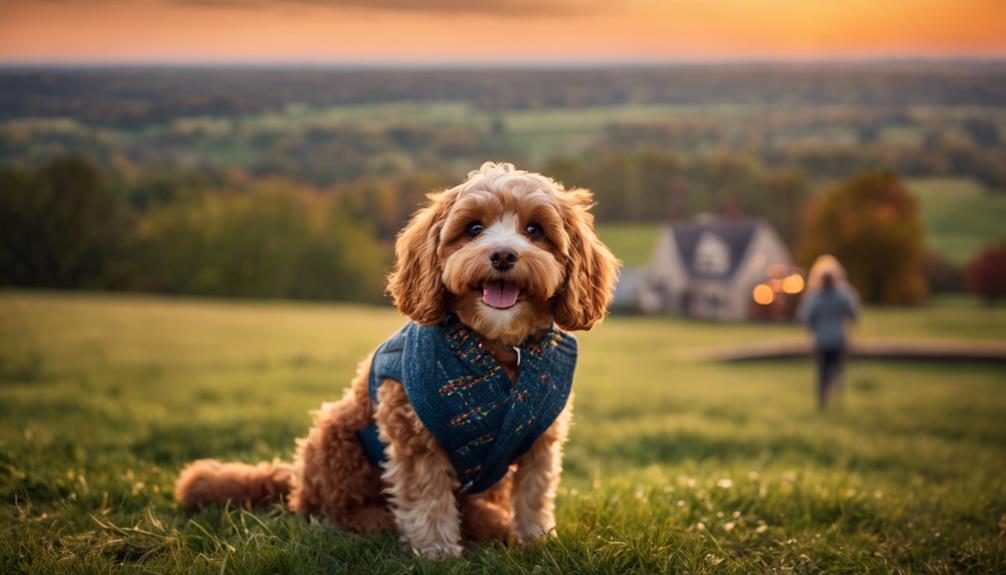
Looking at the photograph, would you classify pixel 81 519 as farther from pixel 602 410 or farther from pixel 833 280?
pixel 833 280

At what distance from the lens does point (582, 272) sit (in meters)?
4.21

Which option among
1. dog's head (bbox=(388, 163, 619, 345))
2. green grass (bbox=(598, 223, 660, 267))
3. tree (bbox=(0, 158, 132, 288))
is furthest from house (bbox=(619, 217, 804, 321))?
dog's head (bbox=(388, 163, 619, 345))

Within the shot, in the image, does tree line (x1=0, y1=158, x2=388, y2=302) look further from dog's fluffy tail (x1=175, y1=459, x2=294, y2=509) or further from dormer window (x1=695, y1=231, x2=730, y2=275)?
dog's fluffy tail (x1=175, y1=459, x2=294, y2=509)

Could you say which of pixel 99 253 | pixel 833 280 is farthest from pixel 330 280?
pixel 833 280

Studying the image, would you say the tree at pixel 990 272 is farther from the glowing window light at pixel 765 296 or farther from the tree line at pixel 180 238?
the tree line at pixel 180 238

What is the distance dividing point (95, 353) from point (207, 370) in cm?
292

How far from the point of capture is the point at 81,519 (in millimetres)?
4527

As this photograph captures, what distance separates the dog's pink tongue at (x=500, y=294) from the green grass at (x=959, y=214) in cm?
3524

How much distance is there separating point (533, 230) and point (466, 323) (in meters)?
0.57

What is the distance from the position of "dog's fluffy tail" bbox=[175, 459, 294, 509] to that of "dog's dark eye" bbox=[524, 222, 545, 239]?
2.08 m

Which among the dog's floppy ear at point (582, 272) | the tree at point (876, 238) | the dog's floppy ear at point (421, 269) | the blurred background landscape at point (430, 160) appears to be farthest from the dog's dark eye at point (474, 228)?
the tree at point (876, 238)

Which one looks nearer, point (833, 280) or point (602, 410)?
point (602, 410)

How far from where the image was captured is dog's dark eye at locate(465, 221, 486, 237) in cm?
403

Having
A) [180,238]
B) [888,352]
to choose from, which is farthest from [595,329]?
[180,238]
